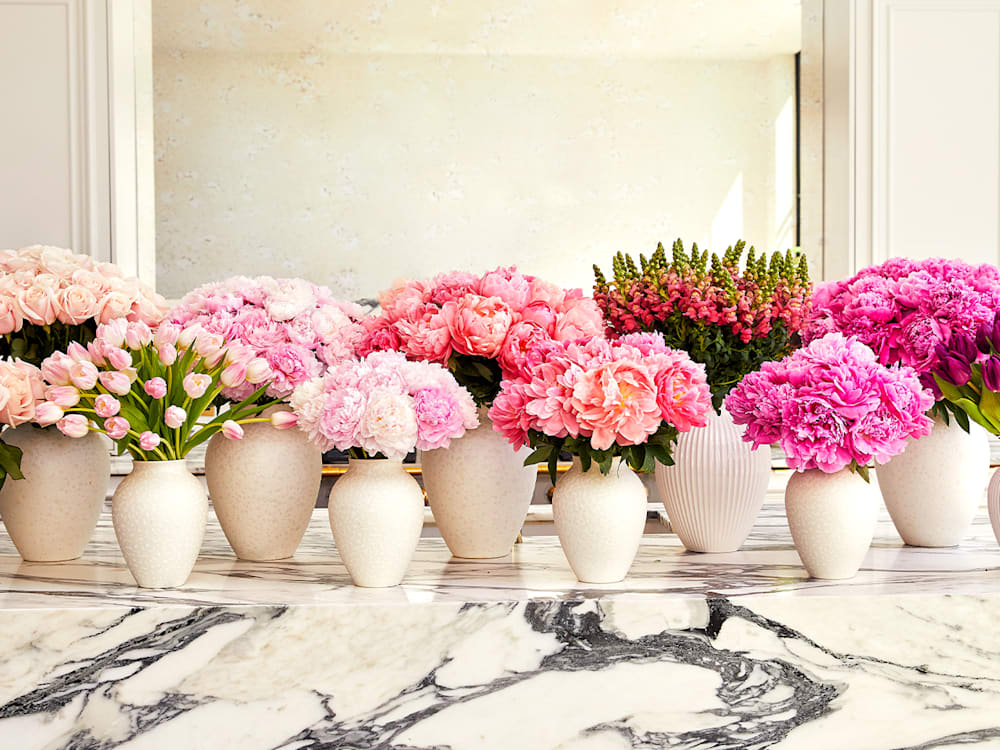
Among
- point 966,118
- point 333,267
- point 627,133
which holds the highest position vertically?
point 627,133

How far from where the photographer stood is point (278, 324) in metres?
0.94

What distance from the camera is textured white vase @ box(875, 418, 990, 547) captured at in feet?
3.29

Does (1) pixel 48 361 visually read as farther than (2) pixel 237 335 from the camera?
No

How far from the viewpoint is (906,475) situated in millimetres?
1011

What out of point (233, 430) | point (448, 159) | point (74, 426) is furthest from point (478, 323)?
point (448, 159)

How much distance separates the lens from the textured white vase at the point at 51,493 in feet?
3.06

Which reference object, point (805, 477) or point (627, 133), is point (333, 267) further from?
point (805, 477)

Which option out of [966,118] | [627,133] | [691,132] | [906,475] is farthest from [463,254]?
[906,475]

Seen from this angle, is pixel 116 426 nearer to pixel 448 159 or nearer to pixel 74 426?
pixel 74 426

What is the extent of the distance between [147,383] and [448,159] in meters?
3.89

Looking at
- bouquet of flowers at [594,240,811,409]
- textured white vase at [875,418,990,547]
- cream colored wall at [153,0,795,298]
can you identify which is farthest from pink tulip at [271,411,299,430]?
cream colored wall at [153,0,795,298]

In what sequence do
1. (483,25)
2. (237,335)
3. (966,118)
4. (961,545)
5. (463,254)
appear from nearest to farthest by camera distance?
(237,335) → (961,545) → (966,118) → (483,25) → (463,254)

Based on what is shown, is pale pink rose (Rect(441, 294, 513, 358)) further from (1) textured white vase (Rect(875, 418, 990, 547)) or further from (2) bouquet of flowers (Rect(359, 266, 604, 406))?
(1) textured white vase (Rect(875, 418, 990, 547))

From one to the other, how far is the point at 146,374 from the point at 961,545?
87 centimetres
